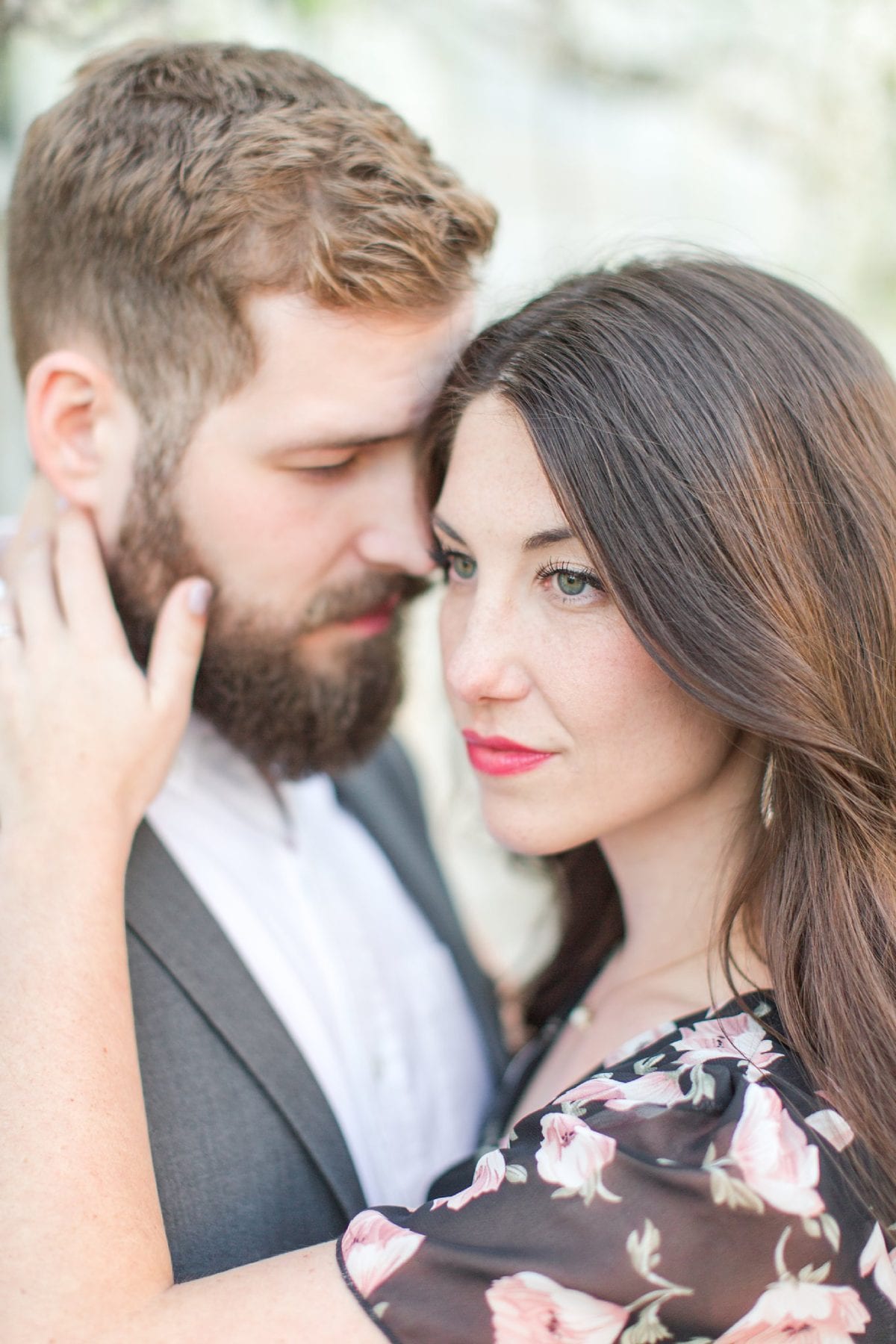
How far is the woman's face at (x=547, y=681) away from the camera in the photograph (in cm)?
164

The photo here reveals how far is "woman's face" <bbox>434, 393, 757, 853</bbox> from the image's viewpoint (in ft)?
5.37

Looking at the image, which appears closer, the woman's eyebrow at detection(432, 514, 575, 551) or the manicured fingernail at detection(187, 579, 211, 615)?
the woman's eyebrow at detection(432, 514, 575, 551)

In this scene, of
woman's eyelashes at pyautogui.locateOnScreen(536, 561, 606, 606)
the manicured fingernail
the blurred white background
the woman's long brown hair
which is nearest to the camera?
the woman's long brown hair

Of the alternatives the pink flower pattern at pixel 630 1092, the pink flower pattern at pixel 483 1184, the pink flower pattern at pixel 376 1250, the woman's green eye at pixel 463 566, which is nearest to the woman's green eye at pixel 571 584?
the woman's green eye at pixel 463 566

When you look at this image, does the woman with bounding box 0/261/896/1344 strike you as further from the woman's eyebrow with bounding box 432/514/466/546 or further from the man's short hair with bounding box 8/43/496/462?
the man's short hair with bounding box 8/43/496/462

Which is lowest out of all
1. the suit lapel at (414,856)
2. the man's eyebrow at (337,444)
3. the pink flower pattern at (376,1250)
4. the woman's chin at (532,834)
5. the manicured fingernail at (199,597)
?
the suit lapel at (414,856)

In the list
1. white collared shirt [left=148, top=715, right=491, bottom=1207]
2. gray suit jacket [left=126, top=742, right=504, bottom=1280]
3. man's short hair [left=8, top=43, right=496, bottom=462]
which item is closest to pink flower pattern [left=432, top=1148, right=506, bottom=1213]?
gray suit jacket [left=126, top=742, right=504, bottom=1280]

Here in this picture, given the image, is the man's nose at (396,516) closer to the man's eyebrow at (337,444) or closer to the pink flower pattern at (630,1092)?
the man's eyebrow at (337,444)

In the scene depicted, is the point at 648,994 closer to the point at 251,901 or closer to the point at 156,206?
the point at 251,901

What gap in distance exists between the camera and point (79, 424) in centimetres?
215

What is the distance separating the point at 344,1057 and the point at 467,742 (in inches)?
26.4

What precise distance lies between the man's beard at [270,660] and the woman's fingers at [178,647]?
59mm

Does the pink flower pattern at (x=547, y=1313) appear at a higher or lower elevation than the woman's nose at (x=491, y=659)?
lower

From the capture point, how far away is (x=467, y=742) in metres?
1.90
